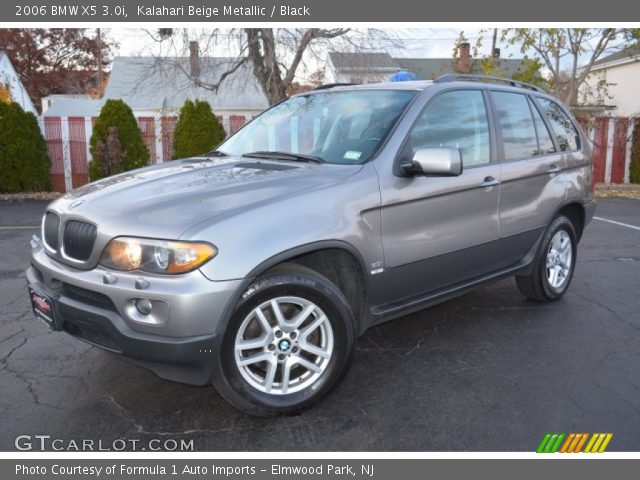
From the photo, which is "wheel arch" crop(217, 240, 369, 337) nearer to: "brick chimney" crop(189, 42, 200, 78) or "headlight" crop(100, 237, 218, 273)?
"headlight" crop(100, 237, 218, 273)

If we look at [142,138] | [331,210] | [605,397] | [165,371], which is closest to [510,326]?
[605,397]

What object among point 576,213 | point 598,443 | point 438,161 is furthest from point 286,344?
point 576,213

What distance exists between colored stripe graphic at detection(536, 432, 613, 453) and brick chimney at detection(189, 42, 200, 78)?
15.4 m

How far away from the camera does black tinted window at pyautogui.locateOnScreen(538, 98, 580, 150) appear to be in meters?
4.98

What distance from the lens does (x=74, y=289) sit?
116 inches

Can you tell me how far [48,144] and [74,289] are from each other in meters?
13.3

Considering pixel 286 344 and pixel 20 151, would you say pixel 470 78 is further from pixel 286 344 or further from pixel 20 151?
pixel 20 151

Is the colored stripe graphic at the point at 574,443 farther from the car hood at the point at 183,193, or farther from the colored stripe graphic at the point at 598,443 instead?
the car hood at the point at 183,193

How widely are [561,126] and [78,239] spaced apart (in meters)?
4.19

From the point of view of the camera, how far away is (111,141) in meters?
13.4

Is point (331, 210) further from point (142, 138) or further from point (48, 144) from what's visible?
point (48, 144)

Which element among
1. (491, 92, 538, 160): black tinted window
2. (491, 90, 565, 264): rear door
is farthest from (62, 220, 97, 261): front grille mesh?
(491, 92, 538, 160): black tinted window

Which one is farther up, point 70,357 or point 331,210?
point 331,210

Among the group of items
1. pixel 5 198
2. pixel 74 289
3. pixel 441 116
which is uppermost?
pixel 441 116
